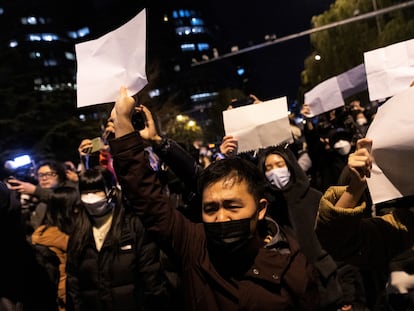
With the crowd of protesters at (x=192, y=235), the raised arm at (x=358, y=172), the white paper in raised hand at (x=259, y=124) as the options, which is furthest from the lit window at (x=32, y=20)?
the raised arm at (x=358, y=172)

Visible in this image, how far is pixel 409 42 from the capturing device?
2840 millimetres

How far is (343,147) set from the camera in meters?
5.20

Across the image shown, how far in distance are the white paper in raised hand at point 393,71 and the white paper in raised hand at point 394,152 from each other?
111 cm

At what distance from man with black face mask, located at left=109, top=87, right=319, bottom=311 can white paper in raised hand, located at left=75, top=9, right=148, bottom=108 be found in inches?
3.3

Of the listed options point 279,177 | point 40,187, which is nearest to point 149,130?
point 279,177

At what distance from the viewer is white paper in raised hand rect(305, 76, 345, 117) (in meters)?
4.92

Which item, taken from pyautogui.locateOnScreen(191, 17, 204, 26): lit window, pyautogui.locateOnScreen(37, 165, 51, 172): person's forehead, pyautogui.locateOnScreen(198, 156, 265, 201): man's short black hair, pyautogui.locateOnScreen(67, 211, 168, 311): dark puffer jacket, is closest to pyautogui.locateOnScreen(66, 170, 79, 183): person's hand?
pyautogui.locateOnScreen(37, 165, 51, 172): person's forehead

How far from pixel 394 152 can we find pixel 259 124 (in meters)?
2.18

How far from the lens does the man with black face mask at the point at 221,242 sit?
1.88m

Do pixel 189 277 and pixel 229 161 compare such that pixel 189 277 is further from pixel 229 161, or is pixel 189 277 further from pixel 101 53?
pixel 101 53

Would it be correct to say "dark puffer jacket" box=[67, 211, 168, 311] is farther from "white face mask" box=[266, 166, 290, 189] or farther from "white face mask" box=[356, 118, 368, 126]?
"white face mask" box=[356, 118, 368, 126]

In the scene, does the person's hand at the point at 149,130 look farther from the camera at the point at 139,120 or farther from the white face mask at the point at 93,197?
the white face mask at the point at 93,197

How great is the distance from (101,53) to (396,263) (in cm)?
185

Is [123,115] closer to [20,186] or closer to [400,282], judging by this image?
[400,282]
